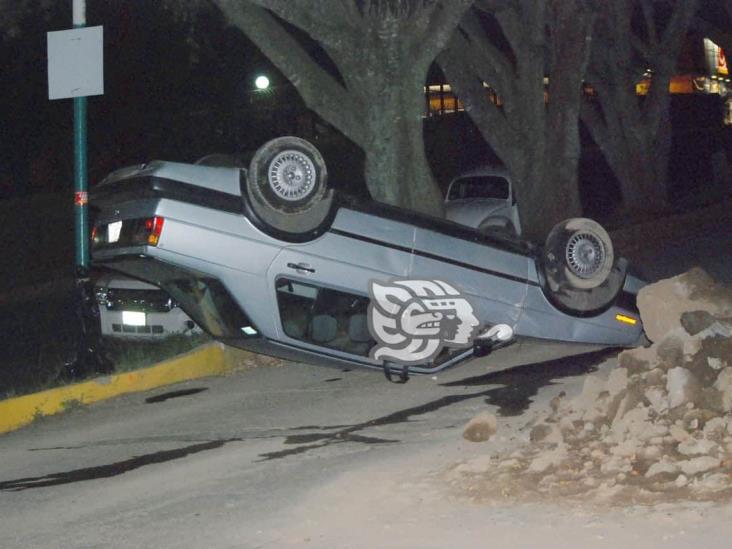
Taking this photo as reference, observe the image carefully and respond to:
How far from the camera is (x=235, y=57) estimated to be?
101 ft

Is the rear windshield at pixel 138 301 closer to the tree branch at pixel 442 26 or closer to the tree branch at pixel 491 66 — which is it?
the tree branch at pixel 442 26

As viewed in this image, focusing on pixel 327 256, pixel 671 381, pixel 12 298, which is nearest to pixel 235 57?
pixel 12 298

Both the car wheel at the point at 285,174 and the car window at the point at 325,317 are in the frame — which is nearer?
the car wheel at the point at 285,174

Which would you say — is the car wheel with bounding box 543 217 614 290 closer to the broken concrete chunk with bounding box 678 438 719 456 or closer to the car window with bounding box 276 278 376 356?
the car window with bounding box 276 278 376 356

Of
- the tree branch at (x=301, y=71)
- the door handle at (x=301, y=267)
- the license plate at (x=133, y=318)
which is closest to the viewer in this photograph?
the door handle at (x=301, y=267)

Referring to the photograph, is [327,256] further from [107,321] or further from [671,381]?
[107,321]

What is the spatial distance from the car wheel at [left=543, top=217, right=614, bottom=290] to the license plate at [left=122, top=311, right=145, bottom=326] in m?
4.32

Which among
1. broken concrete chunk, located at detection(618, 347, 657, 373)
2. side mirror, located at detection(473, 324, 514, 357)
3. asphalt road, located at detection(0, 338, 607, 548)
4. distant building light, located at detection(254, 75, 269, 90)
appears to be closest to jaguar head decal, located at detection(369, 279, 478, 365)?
side mirror, located at detection(473, 324, 514, 357)

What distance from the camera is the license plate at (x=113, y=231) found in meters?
8.71

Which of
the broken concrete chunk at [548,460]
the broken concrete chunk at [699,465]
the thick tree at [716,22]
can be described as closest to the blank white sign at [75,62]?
the broken concrete chunk at [548,460]

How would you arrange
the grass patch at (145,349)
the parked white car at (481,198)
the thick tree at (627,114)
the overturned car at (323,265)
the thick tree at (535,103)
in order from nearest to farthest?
the overturned car at (323,265), the grass patch at (145,349), the thick tree at (535,103), the parked white car at (481,198), the thick tree at (627,114)

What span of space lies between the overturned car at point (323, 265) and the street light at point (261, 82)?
2198 cm

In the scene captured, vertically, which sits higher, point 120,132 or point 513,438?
point 120,132

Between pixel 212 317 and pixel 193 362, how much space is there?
2.08 m
